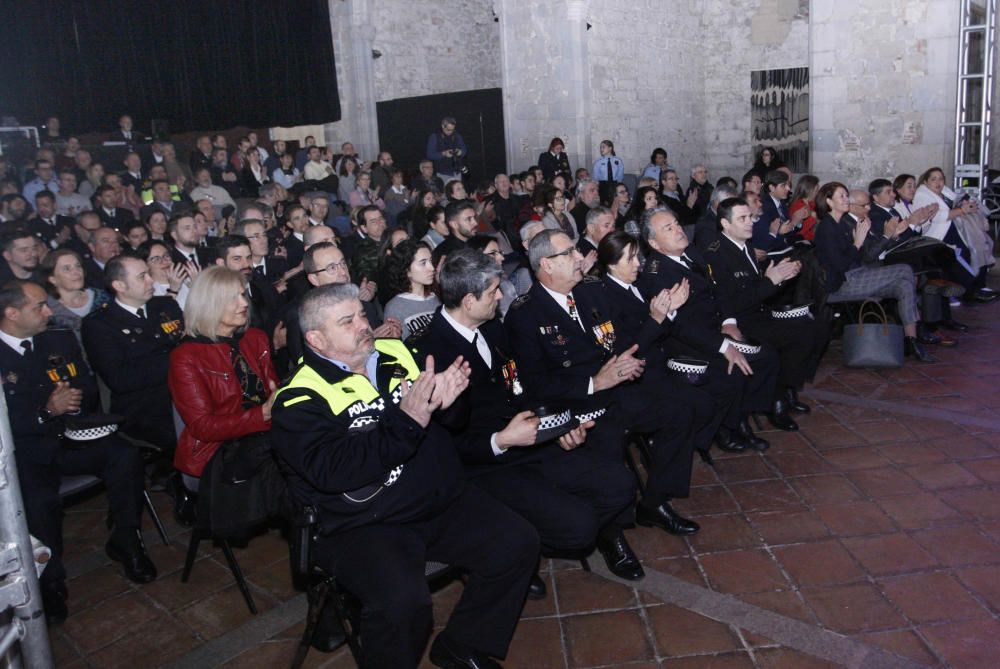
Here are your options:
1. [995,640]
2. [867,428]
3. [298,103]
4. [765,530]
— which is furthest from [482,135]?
[995,640]

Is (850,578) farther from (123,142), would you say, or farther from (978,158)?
(123,142)

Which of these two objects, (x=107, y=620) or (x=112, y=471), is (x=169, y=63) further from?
(x=107, y=620)

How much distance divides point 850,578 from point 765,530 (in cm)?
52

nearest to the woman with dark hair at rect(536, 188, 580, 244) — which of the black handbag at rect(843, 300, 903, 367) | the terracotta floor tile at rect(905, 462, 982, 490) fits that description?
the black handbag at rect(843, 300, 903, 367)

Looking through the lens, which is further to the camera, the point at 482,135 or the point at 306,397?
the point at 482,135

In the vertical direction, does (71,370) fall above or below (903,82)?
below

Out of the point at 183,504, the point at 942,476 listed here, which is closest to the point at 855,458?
the point at 942,476

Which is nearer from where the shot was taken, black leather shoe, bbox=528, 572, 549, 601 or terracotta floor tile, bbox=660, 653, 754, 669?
terracotta floor tile, bbox=660, 653, 754, 669

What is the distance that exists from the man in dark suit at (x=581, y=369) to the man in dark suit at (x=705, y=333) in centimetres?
73

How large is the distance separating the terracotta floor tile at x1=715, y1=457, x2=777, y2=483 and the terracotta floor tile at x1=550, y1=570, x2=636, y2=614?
126cm

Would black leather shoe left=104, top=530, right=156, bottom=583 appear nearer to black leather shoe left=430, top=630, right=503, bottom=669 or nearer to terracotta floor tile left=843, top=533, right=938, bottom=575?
black leather shoe left=430, top=630, right=503, bottom=669

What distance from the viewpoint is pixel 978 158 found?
1025 cm

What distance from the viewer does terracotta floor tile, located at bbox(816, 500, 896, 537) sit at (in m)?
3.91

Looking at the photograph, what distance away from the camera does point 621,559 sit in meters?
3.66
